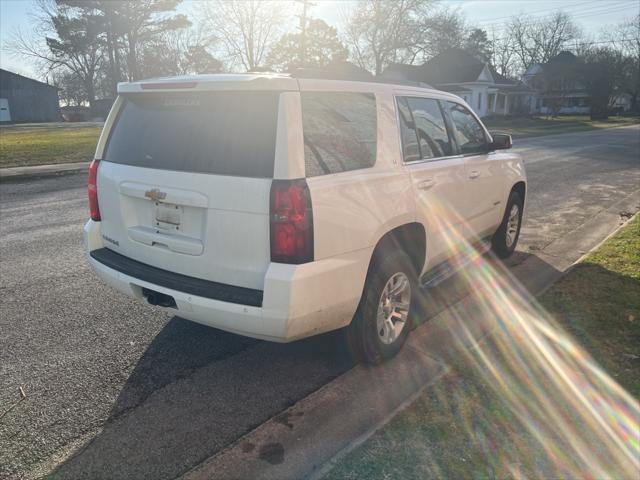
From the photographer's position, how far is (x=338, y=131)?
10.3 feet

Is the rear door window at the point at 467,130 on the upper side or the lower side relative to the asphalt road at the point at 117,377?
upper

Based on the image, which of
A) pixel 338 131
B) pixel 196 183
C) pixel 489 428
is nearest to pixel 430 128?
pixel 338 131

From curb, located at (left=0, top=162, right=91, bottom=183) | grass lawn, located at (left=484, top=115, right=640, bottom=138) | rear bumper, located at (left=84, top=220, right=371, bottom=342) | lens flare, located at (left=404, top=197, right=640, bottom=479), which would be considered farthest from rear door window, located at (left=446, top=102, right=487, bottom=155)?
grass lawn, located at (left=484, top=115, right=640, bottom=138)

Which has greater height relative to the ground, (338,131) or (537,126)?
(338,131)

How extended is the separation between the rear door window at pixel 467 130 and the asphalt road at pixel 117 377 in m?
2.14

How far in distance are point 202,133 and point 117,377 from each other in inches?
66.8

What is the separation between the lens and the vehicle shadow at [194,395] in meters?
2.61

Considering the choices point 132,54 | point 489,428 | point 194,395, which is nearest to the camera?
point 489,428

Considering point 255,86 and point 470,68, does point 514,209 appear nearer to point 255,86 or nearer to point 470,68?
point 255,86

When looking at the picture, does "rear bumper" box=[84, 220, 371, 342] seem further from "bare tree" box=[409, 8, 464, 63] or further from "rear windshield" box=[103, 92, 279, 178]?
"bare tree" box=[409, 8, 464, 63]

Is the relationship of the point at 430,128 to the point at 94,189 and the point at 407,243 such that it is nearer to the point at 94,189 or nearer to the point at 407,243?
the point at 407,243

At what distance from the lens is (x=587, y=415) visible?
2977mm

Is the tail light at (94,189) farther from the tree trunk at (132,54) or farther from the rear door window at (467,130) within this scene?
the tree trunk at (132,54)

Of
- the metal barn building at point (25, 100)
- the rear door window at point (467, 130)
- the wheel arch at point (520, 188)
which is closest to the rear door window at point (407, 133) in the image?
the rear door window at point (467, 130)
